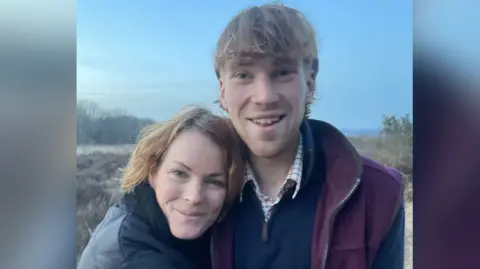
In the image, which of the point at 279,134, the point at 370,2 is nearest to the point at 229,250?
the point at 279,134

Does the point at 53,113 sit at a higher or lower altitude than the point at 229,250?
higher

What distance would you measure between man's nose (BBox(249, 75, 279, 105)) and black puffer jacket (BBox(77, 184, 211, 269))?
0.45 metres

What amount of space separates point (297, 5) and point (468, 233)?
85 cm

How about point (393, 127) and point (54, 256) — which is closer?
point (393, 127)

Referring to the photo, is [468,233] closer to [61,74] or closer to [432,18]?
[432,18]

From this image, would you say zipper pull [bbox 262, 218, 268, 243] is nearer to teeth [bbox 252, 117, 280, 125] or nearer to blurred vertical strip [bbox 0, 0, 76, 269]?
teeth [bbox 252, 117, 280, 125]

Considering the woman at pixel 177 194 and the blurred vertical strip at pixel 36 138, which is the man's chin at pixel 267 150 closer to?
the woman at pixel 177 194

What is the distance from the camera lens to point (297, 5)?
67.4 inches

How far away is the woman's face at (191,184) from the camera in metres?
1.77

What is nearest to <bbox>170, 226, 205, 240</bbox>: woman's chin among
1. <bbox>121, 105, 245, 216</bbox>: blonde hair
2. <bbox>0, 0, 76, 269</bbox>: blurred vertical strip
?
<bbox>121, 105, 245, 216</bbox>: blonde hair

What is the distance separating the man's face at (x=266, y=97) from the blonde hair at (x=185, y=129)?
4cm

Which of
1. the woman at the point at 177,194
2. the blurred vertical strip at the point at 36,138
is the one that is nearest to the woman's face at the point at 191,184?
the woman at the point at 177,194

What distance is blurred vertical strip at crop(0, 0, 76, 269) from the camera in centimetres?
191

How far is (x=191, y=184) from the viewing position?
177 centimetres
